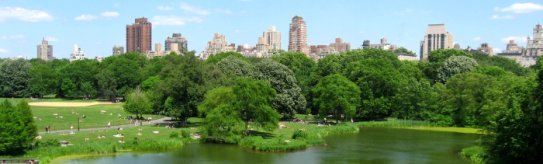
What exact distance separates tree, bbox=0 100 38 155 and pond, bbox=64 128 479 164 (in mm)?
3853

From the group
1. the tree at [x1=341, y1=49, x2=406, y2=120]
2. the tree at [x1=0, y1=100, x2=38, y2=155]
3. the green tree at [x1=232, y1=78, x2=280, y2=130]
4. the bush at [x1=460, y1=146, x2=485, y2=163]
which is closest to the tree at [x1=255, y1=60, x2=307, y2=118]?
the tree at [x1=341, y1=49, x2=406, y2=120]

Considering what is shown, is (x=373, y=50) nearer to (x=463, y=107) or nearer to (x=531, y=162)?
(x=463, y=107)

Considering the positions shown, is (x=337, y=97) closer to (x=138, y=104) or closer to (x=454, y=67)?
(x=138, y=104)

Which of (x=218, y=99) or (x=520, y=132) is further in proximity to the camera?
(x=218, y=99)

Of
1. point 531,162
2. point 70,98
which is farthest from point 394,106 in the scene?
point 70,98

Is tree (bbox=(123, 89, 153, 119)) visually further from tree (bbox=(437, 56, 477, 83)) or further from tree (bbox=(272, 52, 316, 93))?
tree (bbox=(437, 56, 477, 83))

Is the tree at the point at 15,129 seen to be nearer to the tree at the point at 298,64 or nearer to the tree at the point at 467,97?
the tree at the point at 467,97

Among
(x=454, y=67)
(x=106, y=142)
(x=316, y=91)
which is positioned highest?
(x=454, y=67)

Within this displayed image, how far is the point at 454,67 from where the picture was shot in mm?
83688

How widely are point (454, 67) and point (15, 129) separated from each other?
6257 centimetres

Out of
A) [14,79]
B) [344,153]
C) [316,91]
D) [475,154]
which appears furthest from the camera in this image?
[14,79]

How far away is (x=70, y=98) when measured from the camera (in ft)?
346

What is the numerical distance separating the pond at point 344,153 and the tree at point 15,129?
385 centimetres

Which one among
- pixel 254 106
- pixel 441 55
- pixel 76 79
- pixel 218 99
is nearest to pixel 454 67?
pixel 441 55
